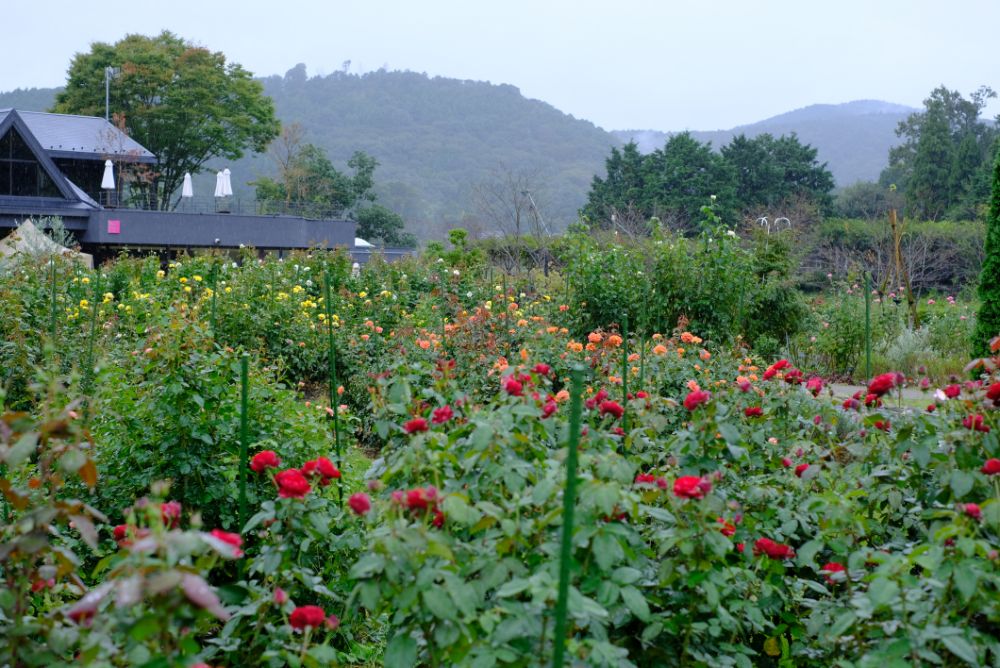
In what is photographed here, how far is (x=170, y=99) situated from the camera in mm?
30656

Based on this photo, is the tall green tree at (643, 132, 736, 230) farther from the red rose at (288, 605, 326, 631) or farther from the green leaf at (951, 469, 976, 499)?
the red rose at (288, 605, 326, 631)

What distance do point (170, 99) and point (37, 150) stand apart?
823 centimetres

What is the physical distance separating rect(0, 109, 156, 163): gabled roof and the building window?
132cm

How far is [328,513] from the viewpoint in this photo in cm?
243

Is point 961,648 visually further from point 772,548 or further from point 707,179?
point 707,179

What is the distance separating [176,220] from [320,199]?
42.2 ft

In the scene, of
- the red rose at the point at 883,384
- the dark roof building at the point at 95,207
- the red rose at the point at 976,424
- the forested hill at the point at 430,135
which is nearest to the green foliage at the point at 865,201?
the forested hill at the point at 430,135

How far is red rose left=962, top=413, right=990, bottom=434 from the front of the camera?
1.84 m

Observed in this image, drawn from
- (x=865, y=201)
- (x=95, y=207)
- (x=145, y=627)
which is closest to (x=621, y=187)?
(x=865, y=201)

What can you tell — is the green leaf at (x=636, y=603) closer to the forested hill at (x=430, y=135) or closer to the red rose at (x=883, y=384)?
the red rose at (x=883, y=384)

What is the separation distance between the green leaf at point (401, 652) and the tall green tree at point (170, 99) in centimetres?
3099

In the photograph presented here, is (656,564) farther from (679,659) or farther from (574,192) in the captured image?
(574,192)

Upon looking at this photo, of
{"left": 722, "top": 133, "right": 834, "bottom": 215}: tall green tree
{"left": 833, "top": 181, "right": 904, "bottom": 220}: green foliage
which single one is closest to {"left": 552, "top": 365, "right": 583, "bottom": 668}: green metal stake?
{"left": 722, "top": 133, "right": 834, "bottom": 215}: tall green tree

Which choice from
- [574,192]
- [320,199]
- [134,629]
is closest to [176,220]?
[320,199]
